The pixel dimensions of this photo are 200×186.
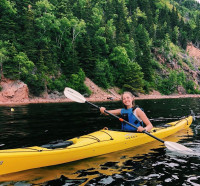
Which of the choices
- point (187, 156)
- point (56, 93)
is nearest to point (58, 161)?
point (187, 156)

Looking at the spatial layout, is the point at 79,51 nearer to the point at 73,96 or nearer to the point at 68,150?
the point at 73,96

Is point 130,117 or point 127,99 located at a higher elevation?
point 127,99

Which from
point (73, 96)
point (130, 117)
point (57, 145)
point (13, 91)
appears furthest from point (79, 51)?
point (57, 145)

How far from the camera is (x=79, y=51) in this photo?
4194 centimetres

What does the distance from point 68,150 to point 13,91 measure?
25847 millimetres

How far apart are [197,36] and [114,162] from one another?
3390 inches

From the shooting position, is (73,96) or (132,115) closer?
Result: (132,115)

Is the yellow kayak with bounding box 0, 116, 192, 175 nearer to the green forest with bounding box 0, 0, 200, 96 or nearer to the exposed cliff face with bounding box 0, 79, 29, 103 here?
the exposed cliff face with bounding box 0, 79, 29, 103

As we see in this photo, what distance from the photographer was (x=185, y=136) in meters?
8.34

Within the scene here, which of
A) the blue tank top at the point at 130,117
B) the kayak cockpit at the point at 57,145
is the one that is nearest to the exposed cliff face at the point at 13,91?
the blue tank top at the point at 130,117

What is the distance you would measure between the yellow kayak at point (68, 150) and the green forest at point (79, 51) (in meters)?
26.3

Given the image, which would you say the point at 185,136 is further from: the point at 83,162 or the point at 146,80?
the point at 146,80

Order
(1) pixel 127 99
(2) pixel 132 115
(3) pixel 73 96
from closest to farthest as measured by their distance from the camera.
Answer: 1. (1) pixel 127 99
2. (2) pixel 132 115
3. (3) pixel 73 96

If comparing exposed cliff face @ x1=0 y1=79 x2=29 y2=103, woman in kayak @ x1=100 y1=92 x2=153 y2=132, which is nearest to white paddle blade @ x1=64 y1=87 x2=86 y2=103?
woman in kayak @ x1=100 y1=92 x2=153 y2=132
